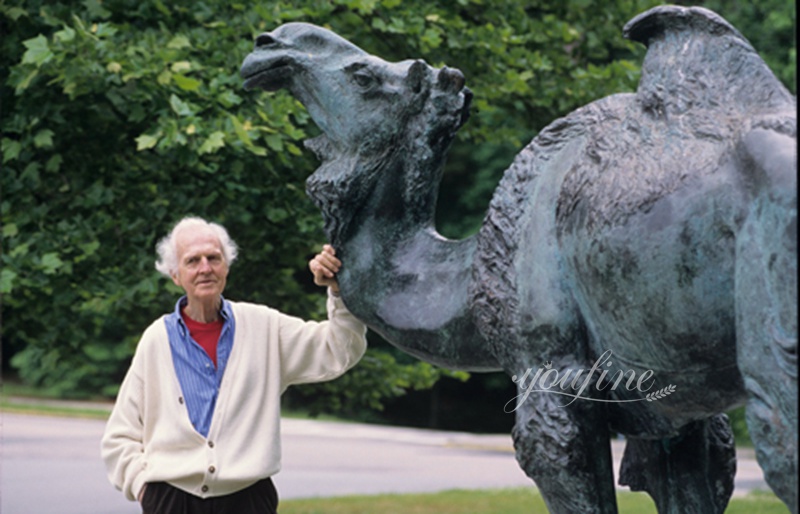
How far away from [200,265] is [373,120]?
82 centimetres

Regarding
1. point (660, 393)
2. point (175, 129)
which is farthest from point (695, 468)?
point (175, 129)

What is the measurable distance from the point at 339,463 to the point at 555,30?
8.49 meters

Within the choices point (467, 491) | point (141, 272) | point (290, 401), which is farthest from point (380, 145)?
point (290, 401)

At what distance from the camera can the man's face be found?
3842 millimetres

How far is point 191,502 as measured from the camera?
12.2 feet

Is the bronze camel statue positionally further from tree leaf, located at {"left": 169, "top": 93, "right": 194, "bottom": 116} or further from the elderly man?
tree leaf, located at {"left": 169, "top": 93, "right": 194, "bottom": 116}

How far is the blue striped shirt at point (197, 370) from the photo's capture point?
376 cm

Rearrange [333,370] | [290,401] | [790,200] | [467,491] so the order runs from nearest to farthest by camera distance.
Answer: [790,200], [333,370], [467,491], [290,401]

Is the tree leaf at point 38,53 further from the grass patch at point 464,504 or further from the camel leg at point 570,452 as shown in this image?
the grass patch at point 464,504

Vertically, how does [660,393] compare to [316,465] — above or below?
above

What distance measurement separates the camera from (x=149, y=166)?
→ 24.3 ft

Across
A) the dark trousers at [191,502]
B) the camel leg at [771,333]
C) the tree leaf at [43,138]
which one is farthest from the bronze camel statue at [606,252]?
the tree leaf at [43,138]

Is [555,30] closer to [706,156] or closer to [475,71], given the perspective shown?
[475,71]

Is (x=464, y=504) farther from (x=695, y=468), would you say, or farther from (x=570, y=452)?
(x=570, y=452)
